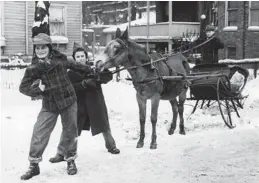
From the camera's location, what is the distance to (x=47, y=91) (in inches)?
229

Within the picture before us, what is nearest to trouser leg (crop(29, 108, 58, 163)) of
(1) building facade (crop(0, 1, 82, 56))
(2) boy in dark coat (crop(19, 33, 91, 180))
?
(2) boy in dark coat (crop(19, 33, 91, 180))

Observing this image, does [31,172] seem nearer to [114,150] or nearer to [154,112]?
[114,150]

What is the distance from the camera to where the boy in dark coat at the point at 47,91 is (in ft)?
18.9

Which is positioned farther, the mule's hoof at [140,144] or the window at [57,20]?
the window at [57,20]

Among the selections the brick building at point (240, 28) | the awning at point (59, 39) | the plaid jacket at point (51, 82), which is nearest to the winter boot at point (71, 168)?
the plaid jacket at point (51, 82)

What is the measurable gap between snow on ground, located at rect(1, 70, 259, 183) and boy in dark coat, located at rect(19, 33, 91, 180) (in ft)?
1.12

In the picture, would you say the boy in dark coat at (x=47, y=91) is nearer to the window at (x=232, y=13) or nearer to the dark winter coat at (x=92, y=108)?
the dark winter coat at (x=92, y=108)

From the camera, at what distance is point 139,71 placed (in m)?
7.66

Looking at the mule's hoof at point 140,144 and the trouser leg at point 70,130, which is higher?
the trouser leg at point 70,130

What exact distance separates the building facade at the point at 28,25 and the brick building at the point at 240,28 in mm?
8872

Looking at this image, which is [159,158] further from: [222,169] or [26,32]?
[26,32]

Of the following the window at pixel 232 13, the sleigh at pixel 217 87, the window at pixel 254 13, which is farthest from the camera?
the window at pixel 232 13

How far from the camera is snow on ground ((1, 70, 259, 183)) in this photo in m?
5.88

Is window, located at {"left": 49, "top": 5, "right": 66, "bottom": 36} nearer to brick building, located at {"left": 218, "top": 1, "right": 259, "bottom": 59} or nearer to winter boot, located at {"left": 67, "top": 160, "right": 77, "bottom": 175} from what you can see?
brick building, located at {"left": 218, "top": 1, "right": 259, "bottom": 59}
